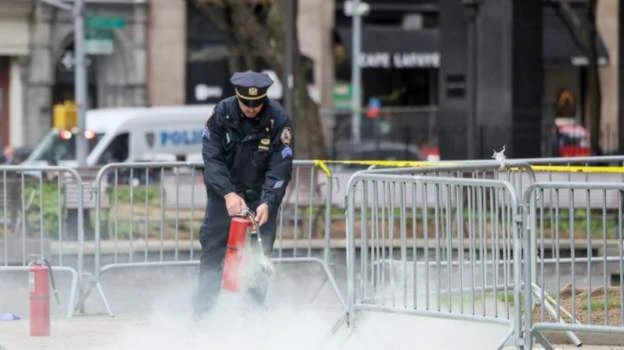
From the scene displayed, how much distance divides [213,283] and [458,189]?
A: 1.82 meters

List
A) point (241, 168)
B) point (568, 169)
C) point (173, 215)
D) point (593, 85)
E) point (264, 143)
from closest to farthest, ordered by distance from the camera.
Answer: point (264, 143) < point (241, 168) < point (568, 169) < point (173, 215) < point (593, 85)

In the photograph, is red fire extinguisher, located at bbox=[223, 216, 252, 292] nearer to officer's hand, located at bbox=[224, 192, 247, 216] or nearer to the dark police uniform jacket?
officer's hand, located at bbox=[224, 192, 247, 216]

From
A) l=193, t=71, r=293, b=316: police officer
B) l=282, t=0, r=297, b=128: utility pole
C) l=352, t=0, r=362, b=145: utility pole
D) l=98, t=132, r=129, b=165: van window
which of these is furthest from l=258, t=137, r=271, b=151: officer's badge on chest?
l=352, t=0, r=362, b=145: utility pole

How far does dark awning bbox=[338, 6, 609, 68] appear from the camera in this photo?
5031 cm

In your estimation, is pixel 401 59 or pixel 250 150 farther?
pixel 401 59

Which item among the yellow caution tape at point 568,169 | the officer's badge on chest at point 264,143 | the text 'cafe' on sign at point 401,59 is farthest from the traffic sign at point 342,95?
the officer's badge on chest at point 264,143

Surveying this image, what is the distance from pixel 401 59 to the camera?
166 feet

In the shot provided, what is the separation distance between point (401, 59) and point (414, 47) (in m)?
0.48

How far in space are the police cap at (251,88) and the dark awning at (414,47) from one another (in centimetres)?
3917

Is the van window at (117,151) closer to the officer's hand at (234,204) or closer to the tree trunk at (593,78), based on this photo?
the tree trunk at (593,78)

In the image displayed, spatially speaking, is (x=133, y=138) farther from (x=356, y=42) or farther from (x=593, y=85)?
(x=356, y=42)

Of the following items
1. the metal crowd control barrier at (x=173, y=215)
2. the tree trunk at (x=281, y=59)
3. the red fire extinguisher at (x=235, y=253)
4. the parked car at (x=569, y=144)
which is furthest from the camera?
the parked car at (x=569, y=144)

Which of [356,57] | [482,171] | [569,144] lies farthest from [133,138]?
[482,171]

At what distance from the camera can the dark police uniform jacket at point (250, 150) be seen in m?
11.2
